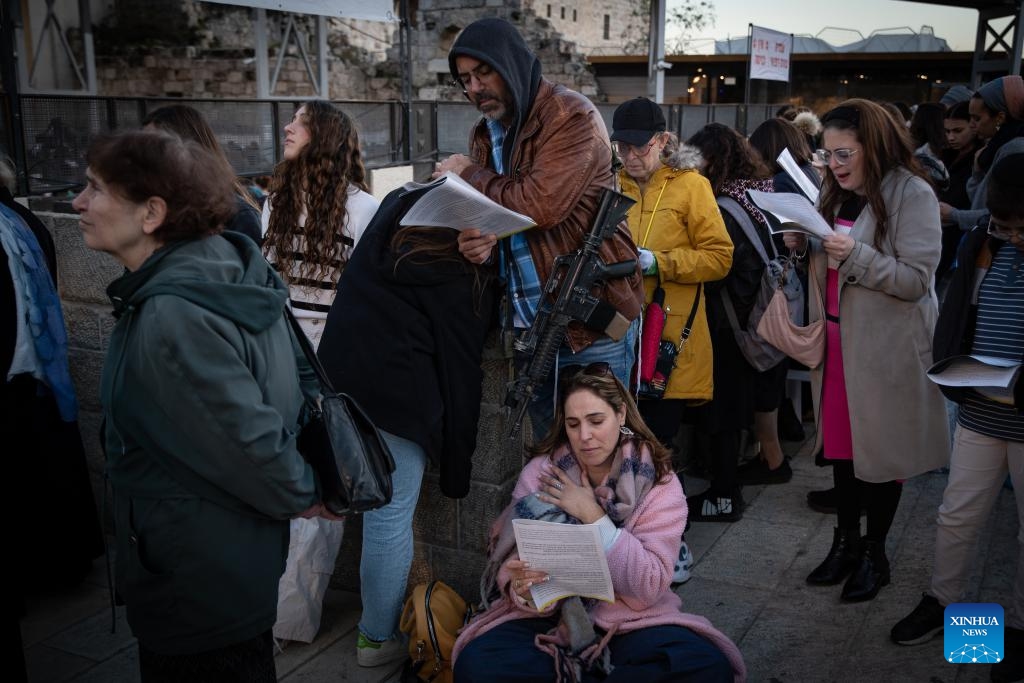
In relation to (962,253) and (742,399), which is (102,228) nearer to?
(962,253)

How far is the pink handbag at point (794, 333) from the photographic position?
12.6 ft

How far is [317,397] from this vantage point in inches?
95.3

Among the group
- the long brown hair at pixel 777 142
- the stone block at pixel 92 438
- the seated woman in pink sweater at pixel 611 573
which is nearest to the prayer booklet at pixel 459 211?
the seated woman in pink sweater at pixel 611 573

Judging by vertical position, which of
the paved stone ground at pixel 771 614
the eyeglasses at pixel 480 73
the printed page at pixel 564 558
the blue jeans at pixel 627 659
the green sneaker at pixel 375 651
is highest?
the eyeglasses at pixel 480 73

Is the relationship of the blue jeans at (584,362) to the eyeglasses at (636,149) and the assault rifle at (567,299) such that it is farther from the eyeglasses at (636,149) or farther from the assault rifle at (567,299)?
the eyeglasses at (636,149)

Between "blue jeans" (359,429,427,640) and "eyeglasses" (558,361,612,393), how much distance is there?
21.8 inches

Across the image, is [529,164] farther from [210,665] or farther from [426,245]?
[210,665]

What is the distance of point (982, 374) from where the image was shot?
3.17 meters

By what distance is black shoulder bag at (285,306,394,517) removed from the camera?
226 centimetres

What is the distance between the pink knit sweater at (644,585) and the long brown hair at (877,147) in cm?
138

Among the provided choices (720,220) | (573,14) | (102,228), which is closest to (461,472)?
(102,228)

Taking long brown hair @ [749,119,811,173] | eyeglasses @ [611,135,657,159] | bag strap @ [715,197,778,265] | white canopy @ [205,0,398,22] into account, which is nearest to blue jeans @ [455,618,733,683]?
eyeglasses @ [611,135,657,159]

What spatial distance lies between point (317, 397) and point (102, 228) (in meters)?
0.66

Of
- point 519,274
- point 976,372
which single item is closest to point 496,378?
point 519,274
